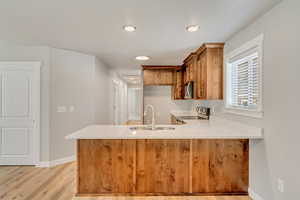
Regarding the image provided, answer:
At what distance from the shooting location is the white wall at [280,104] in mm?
1846

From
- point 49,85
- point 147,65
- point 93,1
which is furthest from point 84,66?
point 93,1

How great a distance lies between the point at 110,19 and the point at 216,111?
2.55 metres

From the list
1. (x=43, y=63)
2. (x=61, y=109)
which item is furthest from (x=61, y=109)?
(x=43, y=63)

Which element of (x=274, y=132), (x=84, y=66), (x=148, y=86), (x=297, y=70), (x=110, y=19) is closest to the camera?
(x=297, y=70)

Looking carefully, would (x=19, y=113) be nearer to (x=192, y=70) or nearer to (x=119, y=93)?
(x=192, y=70)

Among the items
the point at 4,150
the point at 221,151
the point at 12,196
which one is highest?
the point at 221,151

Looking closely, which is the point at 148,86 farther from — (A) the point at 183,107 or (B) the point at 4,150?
(B) the point at 4,150

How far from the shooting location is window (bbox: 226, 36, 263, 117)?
244cm

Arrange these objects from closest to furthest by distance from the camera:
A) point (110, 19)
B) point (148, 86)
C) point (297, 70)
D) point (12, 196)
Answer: point (297, 70)
point (110, 19)
point (12, 196)
point (148, 86)

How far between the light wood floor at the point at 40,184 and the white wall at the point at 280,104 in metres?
0.64

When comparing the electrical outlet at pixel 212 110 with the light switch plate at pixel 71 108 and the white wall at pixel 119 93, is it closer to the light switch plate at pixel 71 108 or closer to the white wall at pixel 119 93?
the light switch plate at pixel 71 108

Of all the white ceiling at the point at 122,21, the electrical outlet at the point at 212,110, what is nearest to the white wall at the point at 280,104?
the white ceiling at the point at 122,21

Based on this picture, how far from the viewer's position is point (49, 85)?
152 inches

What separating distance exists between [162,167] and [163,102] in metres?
3.67
